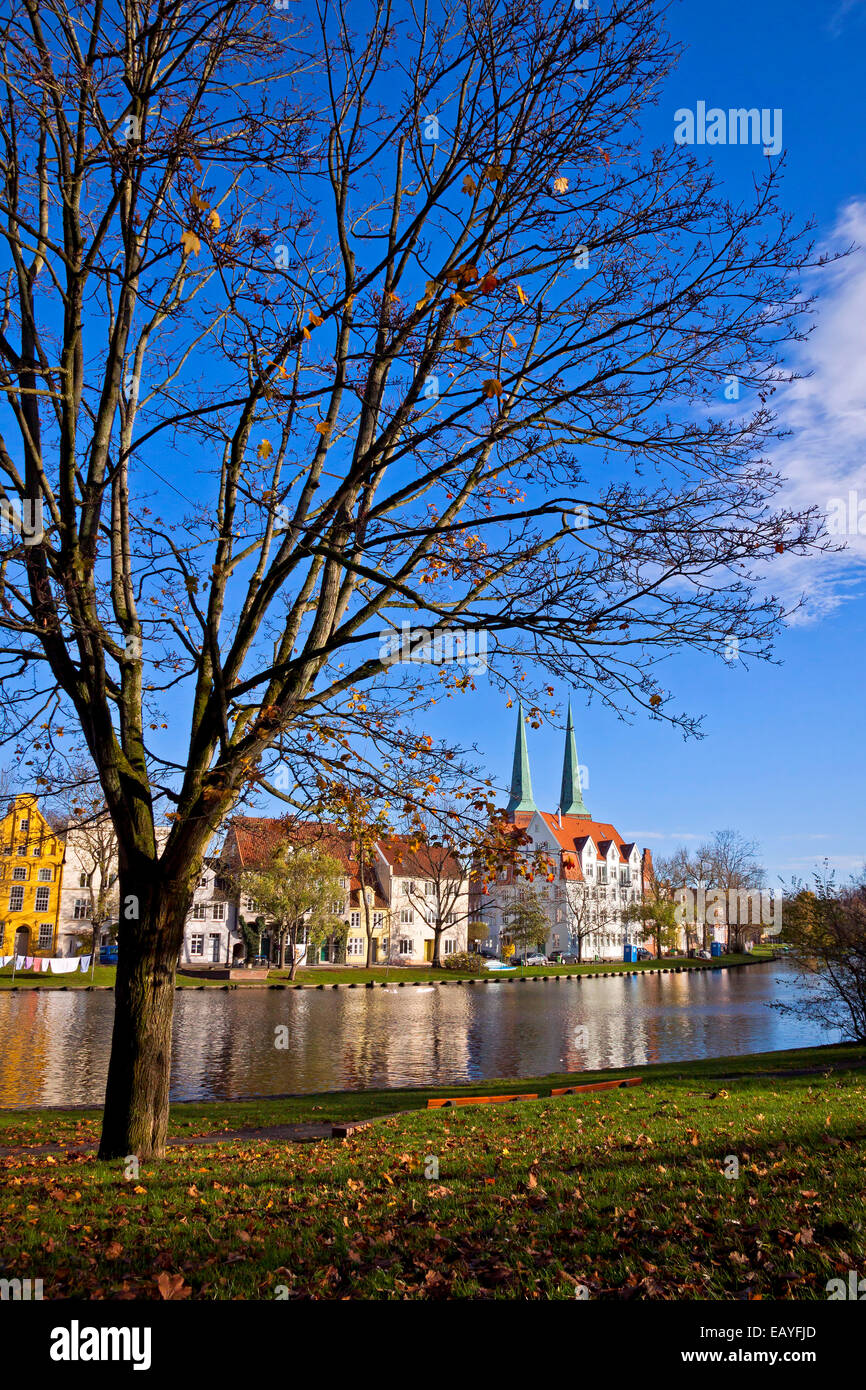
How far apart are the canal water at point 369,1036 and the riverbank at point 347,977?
2.32m

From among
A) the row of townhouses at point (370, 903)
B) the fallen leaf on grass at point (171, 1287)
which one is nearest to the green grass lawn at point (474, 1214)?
the fallen leaf on grass at point (171, 1287)

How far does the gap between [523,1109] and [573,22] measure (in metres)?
13.6

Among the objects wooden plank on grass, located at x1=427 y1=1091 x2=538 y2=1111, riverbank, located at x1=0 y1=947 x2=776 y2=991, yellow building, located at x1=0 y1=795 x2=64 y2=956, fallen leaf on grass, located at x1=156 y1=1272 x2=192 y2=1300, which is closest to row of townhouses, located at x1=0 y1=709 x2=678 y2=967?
yellow building, located at x1=0 y1=795 x2=64 y2=956

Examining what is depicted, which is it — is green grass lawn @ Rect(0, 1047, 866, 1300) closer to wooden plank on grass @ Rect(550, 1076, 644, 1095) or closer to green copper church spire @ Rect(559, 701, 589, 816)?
wooden plank on grass @ Rect(550, 1076, 644, 1095)

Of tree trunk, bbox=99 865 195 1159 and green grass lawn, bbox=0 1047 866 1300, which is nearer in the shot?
green grass lawn, bbox=0 1047 866 1300

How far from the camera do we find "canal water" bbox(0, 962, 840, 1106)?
22109mm

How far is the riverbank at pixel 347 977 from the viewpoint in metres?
48.7

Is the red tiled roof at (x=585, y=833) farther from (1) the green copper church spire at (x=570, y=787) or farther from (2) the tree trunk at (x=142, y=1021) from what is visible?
(2) the tree trunk at (x=142, y=1021)

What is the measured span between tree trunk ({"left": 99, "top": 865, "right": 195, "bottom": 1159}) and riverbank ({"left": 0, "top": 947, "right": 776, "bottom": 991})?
40507 millimetres

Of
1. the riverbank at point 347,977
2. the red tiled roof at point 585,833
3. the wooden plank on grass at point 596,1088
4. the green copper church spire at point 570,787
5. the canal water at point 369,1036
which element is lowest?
→ the riverbank at point 347,977

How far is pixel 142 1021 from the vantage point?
32.0ft

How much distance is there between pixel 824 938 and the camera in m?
27.2
